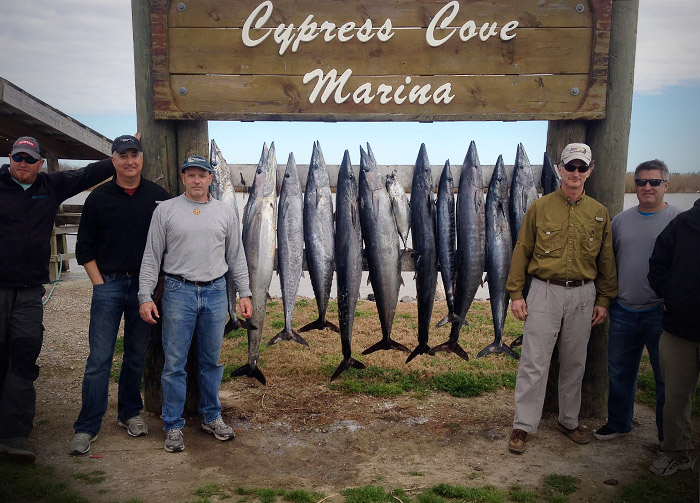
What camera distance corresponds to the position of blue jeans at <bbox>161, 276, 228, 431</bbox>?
4301 mm

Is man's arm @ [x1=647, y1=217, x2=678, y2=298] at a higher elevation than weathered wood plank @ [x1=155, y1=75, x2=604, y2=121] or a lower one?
lower

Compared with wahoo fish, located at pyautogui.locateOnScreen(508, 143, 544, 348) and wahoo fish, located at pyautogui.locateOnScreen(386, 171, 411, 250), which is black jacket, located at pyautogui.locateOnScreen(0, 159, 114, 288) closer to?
wahoo fish, located at pyautogui.locateOnScreen(386, 171, 411, 250)

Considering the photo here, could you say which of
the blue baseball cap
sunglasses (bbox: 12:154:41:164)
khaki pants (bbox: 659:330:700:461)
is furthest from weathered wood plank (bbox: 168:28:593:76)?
khaki pants (bbox: 659:330:700:461)

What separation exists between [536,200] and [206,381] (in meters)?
3.09

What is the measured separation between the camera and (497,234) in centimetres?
473

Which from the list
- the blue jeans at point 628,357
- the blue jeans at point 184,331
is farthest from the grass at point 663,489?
the blue jeans at point 184,331

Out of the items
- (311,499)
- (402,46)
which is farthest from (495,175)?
(311,499)

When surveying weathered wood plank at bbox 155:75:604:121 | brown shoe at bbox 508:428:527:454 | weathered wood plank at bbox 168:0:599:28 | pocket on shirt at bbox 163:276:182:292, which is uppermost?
weathered wood plank at bbox 168:0:599:28

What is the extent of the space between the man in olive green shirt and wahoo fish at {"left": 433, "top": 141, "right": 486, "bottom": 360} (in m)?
0.33

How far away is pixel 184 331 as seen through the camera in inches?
172

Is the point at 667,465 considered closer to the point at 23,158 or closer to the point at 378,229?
the point at 378,229

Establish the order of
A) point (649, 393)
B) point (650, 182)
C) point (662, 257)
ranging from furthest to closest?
point (649, 393) < point (650, 182) < point (662, 257)

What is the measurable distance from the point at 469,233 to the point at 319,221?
127 cm

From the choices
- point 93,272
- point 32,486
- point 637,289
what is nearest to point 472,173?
point 637,289
